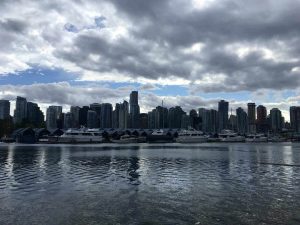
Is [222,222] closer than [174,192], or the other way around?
[222,222]

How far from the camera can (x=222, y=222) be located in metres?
20.7

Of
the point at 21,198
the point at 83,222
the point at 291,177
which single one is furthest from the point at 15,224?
the point at 291,177

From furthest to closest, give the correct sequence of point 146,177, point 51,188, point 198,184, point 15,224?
point 146,177 < point 198,184 < point 51,188 < point 15,224

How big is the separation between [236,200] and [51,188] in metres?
16.6

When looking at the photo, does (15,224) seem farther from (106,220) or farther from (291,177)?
(291,177)

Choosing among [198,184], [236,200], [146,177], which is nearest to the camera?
[236,200]

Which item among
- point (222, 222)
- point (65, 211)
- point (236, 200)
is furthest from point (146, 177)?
point (222, 222)

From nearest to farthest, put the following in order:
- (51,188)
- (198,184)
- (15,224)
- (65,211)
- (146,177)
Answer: (15,224)
(65,211)
(51,188)
(198,184)
(146,177)

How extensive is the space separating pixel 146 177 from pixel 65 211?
61.4 feet

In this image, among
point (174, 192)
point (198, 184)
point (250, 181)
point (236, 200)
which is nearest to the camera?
point (236, 200)

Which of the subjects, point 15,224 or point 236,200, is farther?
point 236,200

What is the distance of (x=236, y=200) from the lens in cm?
2709

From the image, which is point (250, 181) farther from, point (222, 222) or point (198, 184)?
point (222, 222)

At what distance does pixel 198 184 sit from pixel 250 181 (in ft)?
21.0
